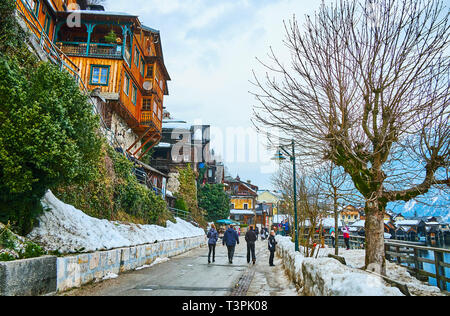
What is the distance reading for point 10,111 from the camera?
257 inches

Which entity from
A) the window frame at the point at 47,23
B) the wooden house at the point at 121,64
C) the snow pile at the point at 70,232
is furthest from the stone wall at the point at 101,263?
the window frame at the point at 47,23

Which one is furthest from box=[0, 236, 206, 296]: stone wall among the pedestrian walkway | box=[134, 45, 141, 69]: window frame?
box=[134, 45, 141, 69]: window frame

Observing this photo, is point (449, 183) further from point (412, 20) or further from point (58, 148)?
point (58, 148)

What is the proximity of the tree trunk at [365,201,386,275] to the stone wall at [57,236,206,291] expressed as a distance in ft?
24.0

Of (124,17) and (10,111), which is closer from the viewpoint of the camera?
(10,111)

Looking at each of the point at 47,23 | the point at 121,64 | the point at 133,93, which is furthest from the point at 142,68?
the point at 47,23

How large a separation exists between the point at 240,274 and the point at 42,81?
8755 mm

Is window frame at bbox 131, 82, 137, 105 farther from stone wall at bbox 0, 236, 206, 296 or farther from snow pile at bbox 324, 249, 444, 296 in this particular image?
snow pile at bbox 324, 249, 444, 296

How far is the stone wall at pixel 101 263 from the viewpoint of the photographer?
23.5 ft

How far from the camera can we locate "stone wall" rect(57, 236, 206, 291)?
7.17 metres

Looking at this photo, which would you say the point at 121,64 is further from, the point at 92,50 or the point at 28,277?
the point at 28,277

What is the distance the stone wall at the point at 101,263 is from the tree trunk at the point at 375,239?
7.31 metres

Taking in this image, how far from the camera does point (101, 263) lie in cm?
891

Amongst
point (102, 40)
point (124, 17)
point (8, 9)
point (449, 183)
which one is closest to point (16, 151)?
point (8, 9)
